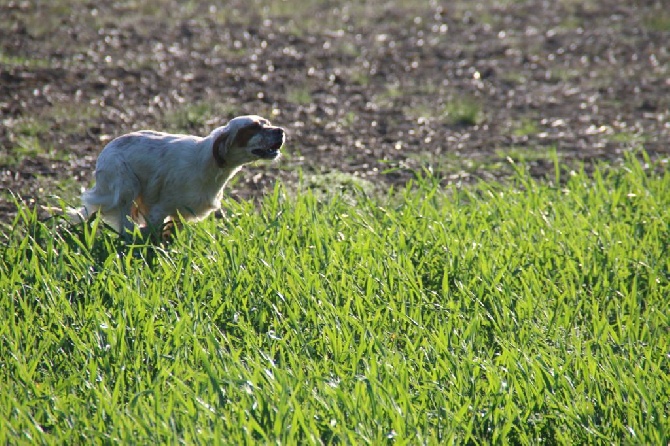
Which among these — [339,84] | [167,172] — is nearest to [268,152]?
[167,172]

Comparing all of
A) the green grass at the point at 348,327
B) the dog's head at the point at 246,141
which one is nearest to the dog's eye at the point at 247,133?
the dog's head at the point at 246,141

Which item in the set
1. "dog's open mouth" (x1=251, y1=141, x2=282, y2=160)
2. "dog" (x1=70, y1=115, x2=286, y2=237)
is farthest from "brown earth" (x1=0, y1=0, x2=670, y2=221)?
"dog's open mouth" (x1=251, y1=141, x2=282, y2=160)

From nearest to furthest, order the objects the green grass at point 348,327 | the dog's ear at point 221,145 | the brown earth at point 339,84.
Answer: the green grass at point 348,327 → the dog's ear at point 221,145 → the brown earth at point 339,84

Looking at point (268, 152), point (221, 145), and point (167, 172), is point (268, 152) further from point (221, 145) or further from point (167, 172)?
point (167, 172)

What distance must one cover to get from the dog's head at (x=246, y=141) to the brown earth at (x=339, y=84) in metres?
1.26

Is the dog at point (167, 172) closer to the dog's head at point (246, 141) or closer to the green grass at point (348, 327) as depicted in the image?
the dog's head at point (246, 141)

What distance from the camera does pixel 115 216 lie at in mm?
4559

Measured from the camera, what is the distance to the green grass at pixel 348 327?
125 inches

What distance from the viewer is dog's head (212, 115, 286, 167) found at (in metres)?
4.29

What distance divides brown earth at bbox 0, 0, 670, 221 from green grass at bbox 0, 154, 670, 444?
94 cm

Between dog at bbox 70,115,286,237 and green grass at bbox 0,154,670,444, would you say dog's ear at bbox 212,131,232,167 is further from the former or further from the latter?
green grass at bbox 0,154,670,444

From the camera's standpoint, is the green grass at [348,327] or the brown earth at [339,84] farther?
the brown earth at [339,84]

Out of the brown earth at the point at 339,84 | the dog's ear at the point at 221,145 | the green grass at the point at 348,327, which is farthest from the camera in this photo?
the brown earth at the point at 339,84

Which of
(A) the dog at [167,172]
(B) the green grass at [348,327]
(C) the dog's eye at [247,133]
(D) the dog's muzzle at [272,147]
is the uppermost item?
(C) the dog's eye at [247,133]
